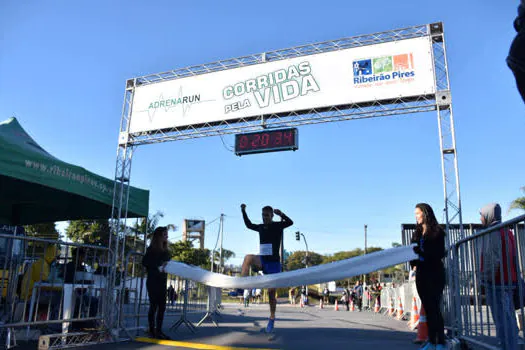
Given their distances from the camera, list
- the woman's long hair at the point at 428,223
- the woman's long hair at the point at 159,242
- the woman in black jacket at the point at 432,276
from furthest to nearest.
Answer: the woman's long hair at the point at 159,242
the woman's long hair at the point at 428,223
the woman in black jacket at the point at 432,276

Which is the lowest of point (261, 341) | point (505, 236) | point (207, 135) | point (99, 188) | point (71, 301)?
point (261, 341)

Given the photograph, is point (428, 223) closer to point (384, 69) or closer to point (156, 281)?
point (156, 281)

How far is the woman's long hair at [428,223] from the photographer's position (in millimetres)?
4816

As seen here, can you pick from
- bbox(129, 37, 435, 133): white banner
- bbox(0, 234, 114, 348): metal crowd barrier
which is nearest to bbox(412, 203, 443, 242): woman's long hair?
bbox(129, 37, 435, 133): white banner

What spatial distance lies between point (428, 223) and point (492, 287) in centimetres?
91

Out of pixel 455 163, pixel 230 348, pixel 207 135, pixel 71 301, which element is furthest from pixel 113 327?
pixel 455 163

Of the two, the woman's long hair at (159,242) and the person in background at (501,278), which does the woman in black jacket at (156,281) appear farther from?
the person in background at (501,278)

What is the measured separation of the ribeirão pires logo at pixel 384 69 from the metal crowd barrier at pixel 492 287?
12.7ft

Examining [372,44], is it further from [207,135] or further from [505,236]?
[505,236]

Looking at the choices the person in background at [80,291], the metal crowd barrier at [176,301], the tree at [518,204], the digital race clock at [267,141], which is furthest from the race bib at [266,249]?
the tree at [518,204]

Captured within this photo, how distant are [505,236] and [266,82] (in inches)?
250

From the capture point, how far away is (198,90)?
32.6 ft

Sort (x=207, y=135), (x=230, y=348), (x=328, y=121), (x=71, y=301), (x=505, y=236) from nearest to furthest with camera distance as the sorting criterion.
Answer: (x=505, y=236) → (x=230, y=348) → (x=71, y=301) → (x=328, y=121) → (x=207, y=135)

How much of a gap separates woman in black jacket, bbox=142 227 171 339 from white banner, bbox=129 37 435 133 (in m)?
3.87
